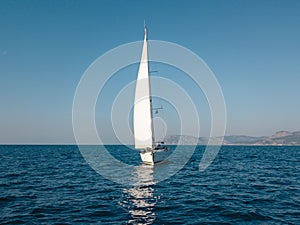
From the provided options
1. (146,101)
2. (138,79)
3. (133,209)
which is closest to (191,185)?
(133,209)

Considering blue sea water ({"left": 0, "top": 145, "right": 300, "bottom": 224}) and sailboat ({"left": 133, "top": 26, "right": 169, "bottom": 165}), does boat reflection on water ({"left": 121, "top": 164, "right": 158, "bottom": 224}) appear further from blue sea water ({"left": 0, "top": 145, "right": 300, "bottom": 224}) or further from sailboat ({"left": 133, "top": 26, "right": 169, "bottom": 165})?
sailboat ({"left": 133, "top": 26, "right": 169, "bottom": 165})

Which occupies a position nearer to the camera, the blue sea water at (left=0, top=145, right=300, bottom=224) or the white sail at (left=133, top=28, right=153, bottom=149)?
the blue sea water at (left=0, top=145, right=300, bottom=224)

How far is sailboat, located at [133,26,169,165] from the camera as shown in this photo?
125 ft

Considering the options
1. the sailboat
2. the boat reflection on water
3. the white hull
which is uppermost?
the sailboat

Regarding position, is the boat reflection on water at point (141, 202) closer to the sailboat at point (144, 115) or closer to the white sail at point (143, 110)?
the sailboat at point (144, 115)

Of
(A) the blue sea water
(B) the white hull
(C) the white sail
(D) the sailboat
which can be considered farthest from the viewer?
(C) the white sail

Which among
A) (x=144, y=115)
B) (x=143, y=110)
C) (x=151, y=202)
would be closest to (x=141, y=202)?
(x=151, y=202)

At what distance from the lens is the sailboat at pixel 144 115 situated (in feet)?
125

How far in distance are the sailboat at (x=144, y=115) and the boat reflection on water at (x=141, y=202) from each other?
13698 mm

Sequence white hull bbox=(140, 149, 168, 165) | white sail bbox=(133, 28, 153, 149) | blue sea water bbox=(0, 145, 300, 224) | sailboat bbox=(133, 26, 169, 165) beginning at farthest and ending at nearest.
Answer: white sail bbox=(133, 28, 153, 149)
sailboat bbox=(133, 26, 169, 165)
white hull bbox=(140, 149, 168, 165)
blue sea water bbox=(0, 145, 300, 224)

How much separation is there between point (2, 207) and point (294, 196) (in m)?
19.5

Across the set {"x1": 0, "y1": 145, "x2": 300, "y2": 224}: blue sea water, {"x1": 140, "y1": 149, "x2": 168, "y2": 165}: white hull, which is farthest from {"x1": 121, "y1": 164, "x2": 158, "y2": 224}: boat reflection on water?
{"x1": 140, "y1": 149, "x2": 168, "y2": 165}: white hull

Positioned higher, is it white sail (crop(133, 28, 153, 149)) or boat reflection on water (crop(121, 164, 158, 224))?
white sail (crop(133, 28, 153, 149))

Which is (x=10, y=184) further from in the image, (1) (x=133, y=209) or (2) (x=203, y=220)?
(2) (x=203, y=220)
